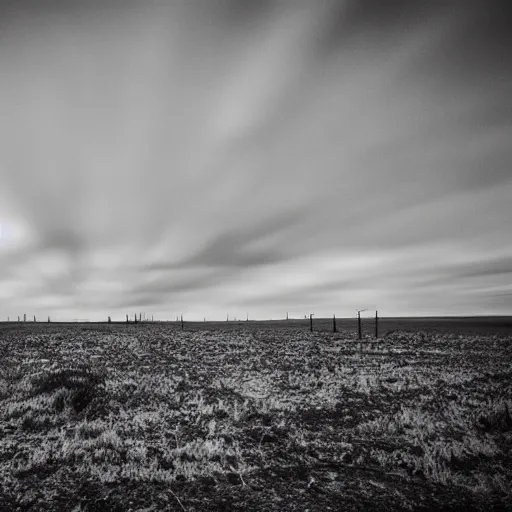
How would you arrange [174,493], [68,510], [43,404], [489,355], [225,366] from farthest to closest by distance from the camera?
1. [489,355]
2. [225,366]
3. [43,404]
4. [174,493]
5. [68,510]

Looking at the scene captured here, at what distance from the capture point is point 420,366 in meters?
19.0

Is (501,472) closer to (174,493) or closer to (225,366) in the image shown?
(174,493)

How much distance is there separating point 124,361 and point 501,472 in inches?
694

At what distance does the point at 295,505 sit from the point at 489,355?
75.8ft

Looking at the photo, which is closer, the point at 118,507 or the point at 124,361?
the point at 118,507

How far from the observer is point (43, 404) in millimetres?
10711

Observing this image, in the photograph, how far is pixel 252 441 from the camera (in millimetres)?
8359

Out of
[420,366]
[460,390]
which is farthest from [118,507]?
[420,366]

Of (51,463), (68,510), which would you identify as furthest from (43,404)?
(68,510)

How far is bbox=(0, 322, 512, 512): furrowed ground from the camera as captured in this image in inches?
231

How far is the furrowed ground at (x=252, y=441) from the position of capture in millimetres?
5859

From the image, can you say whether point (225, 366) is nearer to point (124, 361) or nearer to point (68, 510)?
point (124, 361)

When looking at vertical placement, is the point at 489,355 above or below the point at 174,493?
below

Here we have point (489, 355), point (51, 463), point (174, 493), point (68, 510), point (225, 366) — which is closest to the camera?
point (68, 510)
